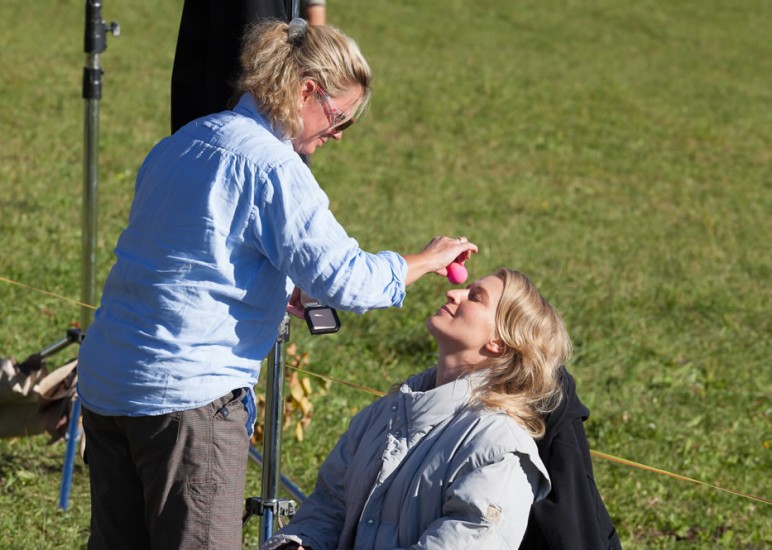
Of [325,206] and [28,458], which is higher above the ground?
[325,206]

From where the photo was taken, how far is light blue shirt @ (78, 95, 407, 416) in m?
2.44

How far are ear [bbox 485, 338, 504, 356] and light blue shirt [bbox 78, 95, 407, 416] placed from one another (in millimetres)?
365

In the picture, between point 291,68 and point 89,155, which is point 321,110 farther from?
point 89,155

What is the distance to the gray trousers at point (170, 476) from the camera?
2568 mm

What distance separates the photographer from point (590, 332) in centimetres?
685

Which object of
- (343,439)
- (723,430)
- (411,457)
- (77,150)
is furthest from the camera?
(77,150)

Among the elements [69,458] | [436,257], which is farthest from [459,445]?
[69,458]

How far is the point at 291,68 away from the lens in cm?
255

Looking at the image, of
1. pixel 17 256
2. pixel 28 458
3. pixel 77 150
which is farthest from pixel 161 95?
pixel 28 458

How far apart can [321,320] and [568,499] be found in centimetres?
73

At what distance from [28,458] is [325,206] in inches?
106

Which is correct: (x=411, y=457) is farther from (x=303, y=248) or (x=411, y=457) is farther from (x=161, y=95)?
(x=161, y=95)

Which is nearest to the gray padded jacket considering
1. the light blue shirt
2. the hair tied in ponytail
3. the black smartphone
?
the black smartphone

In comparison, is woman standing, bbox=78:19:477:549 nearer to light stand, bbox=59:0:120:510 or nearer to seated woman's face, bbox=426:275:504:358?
seated woman's face, bbox=426:275:504:358
